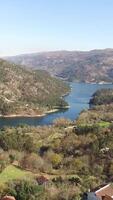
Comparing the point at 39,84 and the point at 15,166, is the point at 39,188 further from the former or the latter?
the point at 39,84

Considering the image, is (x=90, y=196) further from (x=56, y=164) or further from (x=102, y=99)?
(x=102, y=99)

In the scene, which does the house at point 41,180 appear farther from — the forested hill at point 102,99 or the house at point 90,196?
the forested hill at point 102,99

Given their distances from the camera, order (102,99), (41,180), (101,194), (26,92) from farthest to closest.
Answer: (26,92), (102,99), (41,180), (101,194)

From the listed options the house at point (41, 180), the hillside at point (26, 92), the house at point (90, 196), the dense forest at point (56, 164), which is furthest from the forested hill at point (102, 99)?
the house at point (90, 196)

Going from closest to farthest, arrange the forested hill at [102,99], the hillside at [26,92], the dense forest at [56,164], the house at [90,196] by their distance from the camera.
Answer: the house at [90,196] → the dense forest at [56,164] → the hillside at [26,92] → the forested hill at [102,99]

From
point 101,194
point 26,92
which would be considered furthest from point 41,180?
point 26,92

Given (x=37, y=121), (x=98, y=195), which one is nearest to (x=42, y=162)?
(x=98, y=195)

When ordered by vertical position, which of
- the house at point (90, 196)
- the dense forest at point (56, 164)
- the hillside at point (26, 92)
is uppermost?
the house at point (90, 196)

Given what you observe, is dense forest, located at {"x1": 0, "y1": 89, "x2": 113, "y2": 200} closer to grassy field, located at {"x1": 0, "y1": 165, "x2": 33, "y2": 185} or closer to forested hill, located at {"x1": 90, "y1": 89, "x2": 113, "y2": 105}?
grassy field, located at {"x1": 0, "y1": 165, "x2": 33, "y2": 185}
